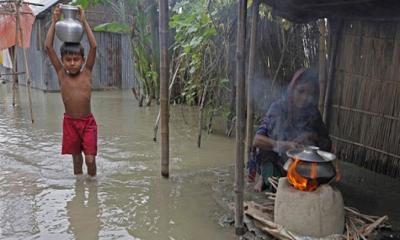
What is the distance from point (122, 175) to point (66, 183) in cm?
66

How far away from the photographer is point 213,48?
6820 millimetres

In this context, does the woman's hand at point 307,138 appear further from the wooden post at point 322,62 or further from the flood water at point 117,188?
the wooden post at point 322,62

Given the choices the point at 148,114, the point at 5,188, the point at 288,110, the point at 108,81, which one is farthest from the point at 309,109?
the point at 108,81

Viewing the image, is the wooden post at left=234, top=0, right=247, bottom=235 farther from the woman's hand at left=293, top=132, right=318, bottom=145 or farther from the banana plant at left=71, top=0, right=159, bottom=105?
the banana plant at left=71, top=0, right=159, bottom=105

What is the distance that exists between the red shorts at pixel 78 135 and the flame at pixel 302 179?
8.19 feet

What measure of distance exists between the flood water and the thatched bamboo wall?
1.63 meters

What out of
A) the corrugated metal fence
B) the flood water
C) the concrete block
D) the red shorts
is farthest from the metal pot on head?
the corrugated metal fence

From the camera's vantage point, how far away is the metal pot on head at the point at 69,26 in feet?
14.4

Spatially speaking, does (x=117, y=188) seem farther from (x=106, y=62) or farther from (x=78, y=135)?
(x=106, y=62)

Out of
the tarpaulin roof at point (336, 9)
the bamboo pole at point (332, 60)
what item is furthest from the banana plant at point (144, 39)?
the tarpaulin roof at point (336, 9)

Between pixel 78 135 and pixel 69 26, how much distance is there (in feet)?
4.01

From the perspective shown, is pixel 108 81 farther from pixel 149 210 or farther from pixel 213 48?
pixel 149 210

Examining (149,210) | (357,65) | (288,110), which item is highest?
(357,65)

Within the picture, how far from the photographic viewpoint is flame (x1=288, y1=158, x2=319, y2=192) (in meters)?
2.91
